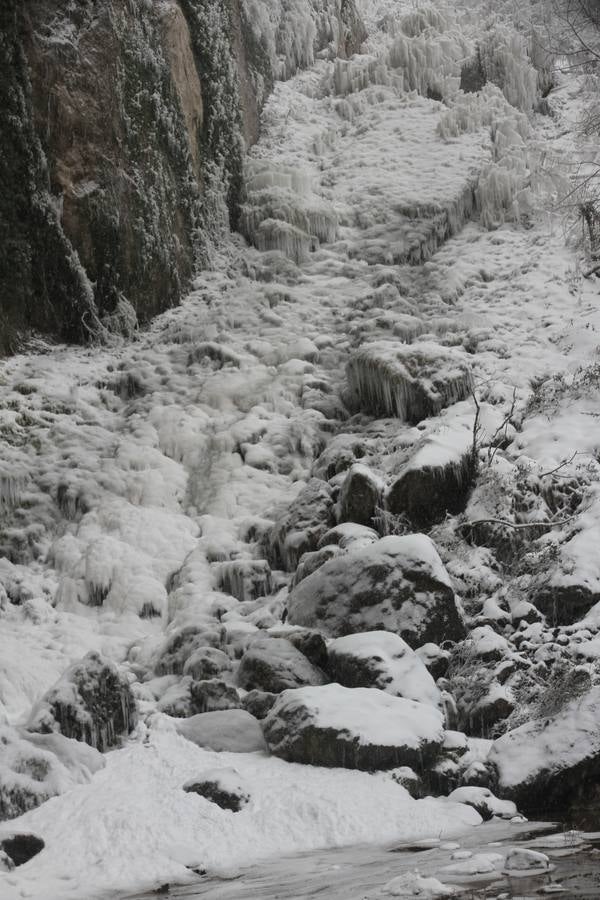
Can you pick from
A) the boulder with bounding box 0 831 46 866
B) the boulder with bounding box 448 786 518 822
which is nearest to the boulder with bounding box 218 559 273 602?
the boulder with bounding box 448 786 518 822

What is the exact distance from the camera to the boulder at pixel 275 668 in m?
7.92

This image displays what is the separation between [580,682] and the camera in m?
Answer: 7.28

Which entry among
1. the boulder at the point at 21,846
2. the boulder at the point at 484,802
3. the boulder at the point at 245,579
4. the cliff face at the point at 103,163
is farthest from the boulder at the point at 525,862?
the cliff face at the point at 103,163

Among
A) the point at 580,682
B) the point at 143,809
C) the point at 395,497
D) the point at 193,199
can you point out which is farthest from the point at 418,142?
the point at 143,809

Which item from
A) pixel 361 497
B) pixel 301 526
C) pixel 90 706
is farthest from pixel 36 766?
pixel 361 497

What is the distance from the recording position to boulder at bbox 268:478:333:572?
10.6 metres

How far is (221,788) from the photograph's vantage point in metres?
6.18

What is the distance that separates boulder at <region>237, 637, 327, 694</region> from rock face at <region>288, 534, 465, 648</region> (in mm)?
680

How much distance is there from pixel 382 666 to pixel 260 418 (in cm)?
602

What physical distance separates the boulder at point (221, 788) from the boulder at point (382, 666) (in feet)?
5.68

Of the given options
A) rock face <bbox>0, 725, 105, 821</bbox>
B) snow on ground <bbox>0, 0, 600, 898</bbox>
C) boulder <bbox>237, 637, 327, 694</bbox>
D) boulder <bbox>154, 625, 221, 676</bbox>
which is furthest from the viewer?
boulder <bbox>154, 625, 221, 676</bbox>

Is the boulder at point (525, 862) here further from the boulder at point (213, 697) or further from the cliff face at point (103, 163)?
the cliff face at point (103, 163)

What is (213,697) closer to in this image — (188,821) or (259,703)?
(259,703)

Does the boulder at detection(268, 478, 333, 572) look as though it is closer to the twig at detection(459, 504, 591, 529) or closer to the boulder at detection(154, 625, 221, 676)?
the twig at detection(459, 504, 591, 529)
